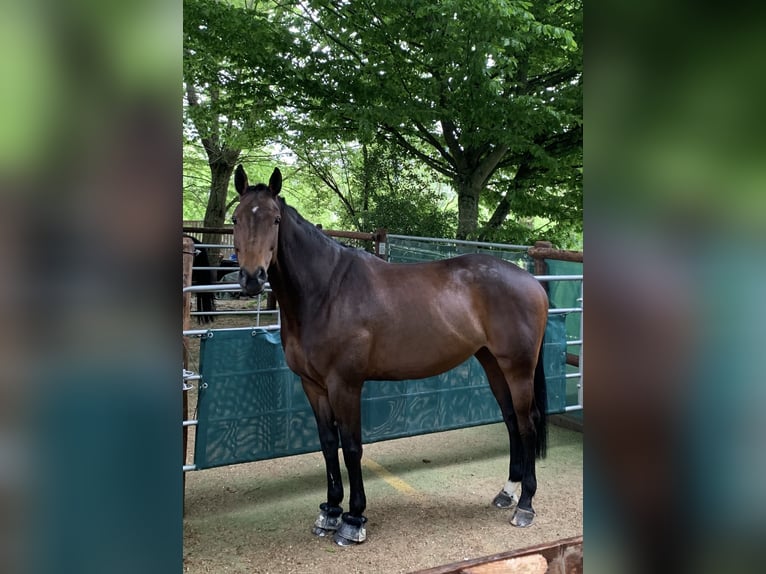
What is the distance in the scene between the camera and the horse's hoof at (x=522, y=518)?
3070 millimetres

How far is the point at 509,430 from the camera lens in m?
3.50

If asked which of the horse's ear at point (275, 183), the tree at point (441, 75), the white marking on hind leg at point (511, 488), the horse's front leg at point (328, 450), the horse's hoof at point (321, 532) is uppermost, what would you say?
the tree at point (441, 75)

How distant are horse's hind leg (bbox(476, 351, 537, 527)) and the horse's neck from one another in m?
1.15

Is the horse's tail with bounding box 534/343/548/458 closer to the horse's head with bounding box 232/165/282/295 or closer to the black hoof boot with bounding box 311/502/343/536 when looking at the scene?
the black hoof boot with bounding box 311/502/343/536

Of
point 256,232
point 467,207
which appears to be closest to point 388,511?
point 256,232

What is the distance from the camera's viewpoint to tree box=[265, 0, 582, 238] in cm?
A: 631

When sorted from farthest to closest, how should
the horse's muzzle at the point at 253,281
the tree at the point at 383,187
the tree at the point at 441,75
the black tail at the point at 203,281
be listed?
the tree at the point at 383,187 → the black tail at the point at 203,281 → the tree at the point at 441,75 → the horse's muzzle at the point at 253,281

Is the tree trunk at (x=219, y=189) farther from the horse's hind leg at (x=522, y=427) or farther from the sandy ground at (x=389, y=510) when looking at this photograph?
the horse's hind leg at (x=522, y=427)

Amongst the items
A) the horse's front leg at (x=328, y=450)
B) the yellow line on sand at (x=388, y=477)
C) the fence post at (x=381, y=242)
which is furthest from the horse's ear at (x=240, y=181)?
the fence post at (x=381, y=242)

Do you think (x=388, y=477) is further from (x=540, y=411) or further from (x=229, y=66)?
(x=229, y=66)

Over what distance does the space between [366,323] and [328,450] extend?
0.71 metres
